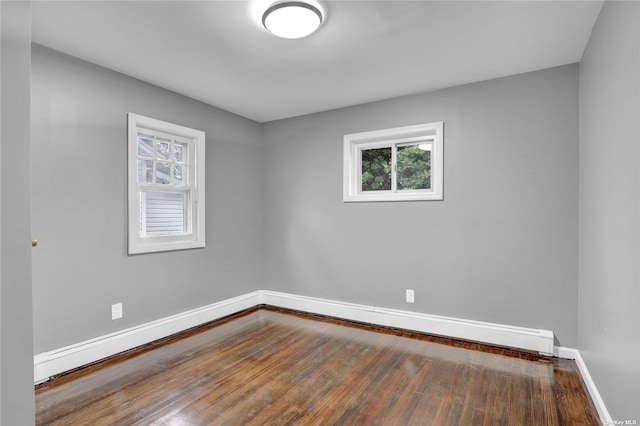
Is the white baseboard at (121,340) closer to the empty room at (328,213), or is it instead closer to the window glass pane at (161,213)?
the empty room at (328,213)

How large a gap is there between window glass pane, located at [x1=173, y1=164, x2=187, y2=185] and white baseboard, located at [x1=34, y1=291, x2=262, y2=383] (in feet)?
4.61

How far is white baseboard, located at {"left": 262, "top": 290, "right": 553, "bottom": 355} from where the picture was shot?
2.88 metres

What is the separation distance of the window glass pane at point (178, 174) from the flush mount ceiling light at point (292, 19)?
1931 mm

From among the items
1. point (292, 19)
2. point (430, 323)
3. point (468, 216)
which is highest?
point (292, 19)

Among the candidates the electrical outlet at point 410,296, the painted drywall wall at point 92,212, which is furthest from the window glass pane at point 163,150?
the electrical outlet at point 410,296

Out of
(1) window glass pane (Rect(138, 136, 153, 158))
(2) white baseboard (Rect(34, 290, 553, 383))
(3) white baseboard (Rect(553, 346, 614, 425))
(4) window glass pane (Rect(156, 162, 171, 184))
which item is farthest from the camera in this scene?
(4) window glass pane (Rect(156, 162, 171, 184))

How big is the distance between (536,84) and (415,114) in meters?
1.07

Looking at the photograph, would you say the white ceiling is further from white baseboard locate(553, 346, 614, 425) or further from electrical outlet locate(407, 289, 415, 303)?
white baseboard locate(553, 346, 614, 425)

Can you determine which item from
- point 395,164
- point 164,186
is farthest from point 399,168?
point 164,186

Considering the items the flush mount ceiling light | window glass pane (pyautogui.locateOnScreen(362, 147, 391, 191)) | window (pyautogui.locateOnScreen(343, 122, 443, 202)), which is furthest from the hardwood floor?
the flush mount ceiling light

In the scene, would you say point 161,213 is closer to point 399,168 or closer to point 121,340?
point 121,340

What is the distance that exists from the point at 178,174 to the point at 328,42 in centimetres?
211

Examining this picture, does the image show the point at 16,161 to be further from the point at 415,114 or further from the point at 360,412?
the point at 415,114

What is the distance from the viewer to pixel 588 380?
2.29 metres
